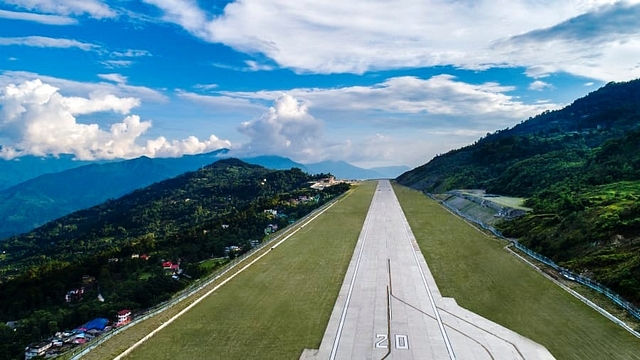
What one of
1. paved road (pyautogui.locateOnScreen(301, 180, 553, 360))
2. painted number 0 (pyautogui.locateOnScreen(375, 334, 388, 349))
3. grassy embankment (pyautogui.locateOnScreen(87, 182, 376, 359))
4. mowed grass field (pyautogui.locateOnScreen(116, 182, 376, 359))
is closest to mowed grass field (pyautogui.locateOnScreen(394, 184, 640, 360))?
paved road (pyautogui.locateOnScreen(301, 180, 553, 360))

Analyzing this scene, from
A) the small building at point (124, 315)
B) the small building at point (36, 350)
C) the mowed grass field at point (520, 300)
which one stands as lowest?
the small building at point (36, 350)

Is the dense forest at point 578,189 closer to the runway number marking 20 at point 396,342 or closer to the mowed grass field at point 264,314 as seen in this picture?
the runway number marking 20 at point 396,342

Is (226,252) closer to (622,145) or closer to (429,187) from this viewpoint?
(622,145)

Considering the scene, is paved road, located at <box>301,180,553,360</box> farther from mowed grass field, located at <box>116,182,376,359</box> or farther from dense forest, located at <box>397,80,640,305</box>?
dense forest, located at <box>397,80,640,305</box>

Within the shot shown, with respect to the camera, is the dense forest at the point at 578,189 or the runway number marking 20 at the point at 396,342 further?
the dense forest at the point at 578,189

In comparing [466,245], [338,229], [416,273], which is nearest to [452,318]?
[416,273]

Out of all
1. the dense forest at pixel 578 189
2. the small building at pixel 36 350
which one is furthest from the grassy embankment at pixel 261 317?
the dense forest at pixel 578 189
